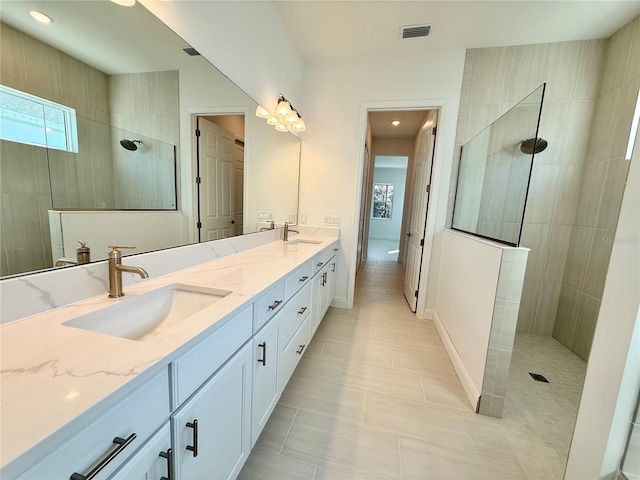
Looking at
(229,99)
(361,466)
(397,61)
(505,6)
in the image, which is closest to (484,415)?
(361,466)

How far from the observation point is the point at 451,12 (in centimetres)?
214

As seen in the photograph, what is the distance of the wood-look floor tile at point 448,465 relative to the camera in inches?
50.1

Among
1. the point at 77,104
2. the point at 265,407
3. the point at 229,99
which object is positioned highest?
the point at 229,99

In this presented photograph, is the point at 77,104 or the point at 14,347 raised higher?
the point at 77,104

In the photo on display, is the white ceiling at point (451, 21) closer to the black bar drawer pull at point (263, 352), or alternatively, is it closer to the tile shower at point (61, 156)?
the tile shower at point (61, 156)

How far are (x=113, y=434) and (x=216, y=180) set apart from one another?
143 centimetres

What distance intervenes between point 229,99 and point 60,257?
1.37m

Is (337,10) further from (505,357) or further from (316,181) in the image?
(505,357)

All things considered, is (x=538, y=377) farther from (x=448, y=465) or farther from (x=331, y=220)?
(x=331, y=220)

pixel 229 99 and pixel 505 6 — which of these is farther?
pixel 505 6

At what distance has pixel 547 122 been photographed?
102 inches

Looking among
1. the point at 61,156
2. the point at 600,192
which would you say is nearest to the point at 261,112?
the point at 61,156

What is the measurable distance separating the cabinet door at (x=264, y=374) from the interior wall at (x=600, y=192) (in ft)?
8.68

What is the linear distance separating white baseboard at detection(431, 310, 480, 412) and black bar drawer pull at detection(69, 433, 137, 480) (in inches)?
75.6
